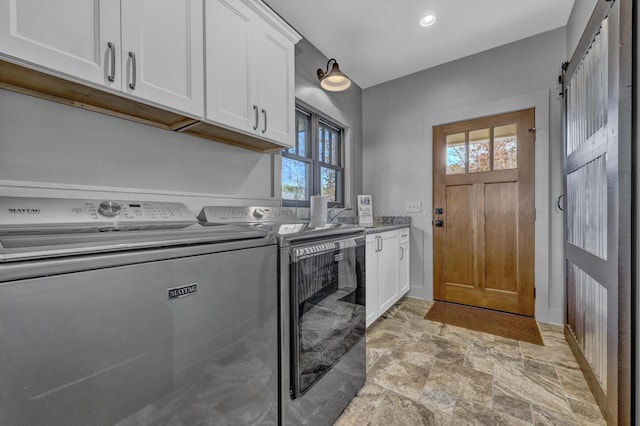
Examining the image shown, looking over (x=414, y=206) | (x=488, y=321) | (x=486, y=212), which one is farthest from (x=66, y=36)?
(x=488, y=321)

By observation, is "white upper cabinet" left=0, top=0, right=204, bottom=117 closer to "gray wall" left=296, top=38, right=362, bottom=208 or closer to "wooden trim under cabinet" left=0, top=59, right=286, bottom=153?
"wooden trim under cabinet" left=0, top=59, right=286, bottom=153

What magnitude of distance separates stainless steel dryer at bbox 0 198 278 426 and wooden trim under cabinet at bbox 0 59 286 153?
1.48 ft

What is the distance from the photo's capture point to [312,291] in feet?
4.00

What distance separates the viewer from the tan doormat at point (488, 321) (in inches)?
88.4

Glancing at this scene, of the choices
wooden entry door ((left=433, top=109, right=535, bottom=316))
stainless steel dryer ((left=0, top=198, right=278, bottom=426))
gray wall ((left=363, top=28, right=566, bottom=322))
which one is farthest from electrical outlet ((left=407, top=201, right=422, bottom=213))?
stainless steel dryer ((left=0, top=198, right=278, bottom=426))

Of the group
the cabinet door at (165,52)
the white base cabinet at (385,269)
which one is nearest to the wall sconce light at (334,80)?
the cabinet door at (165,52)

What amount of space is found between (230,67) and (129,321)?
1354 millimetres

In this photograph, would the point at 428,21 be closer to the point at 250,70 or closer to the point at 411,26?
the point at 411,26

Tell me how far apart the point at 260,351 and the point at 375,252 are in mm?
1450

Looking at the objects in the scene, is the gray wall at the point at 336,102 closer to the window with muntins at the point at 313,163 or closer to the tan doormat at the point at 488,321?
the window with muntins at the point at 313,163

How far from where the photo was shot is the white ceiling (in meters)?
2.14

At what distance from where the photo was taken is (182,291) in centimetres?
79

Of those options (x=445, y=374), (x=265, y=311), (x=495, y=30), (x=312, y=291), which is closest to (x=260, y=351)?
(x=265, y=311)

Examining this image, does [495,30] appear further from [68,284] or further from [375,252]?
[68,284]
